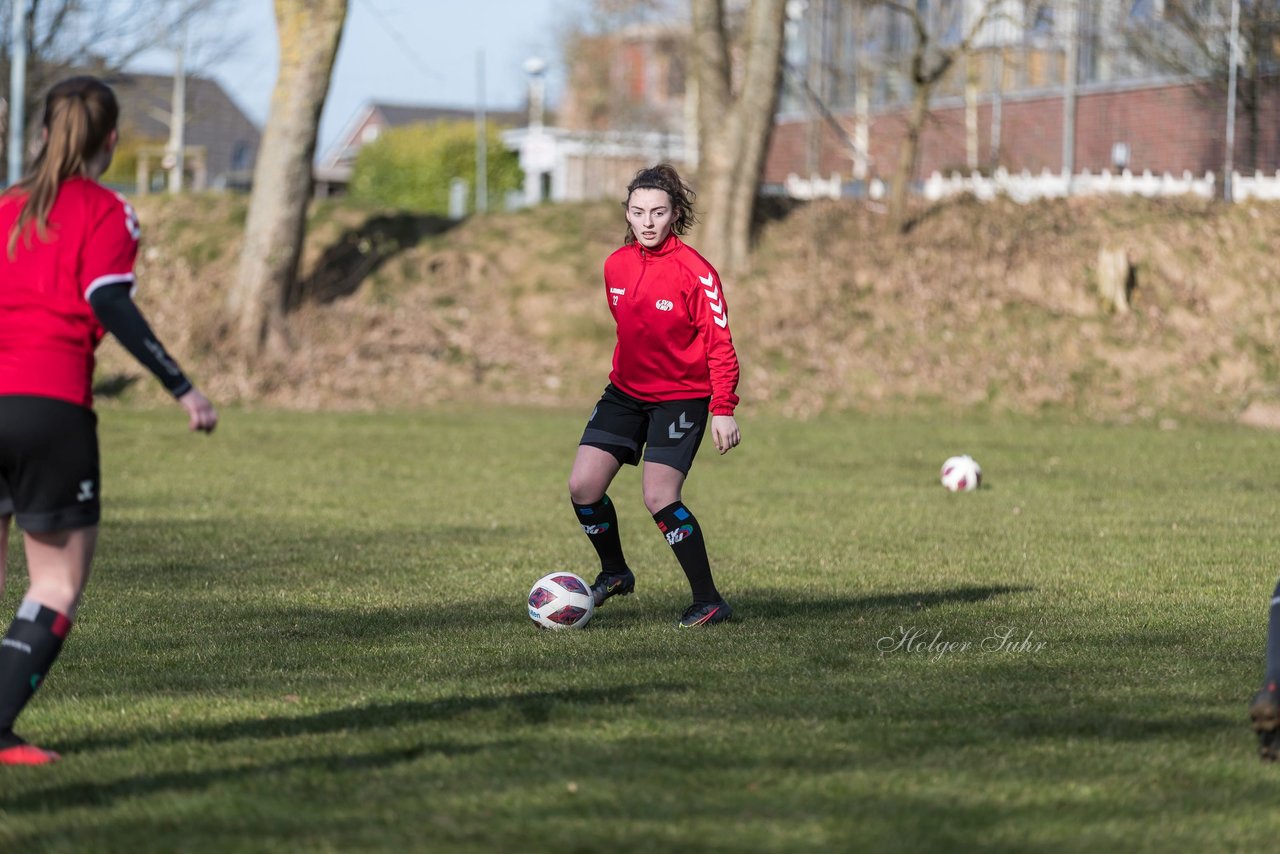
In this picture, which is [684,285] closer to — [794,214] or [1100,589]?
[1100,589]

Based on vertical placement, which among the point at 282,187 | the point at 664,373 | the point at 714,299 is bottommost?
the point at 664,373

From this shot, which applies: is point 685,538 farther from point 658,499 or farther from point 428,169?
point 428,169

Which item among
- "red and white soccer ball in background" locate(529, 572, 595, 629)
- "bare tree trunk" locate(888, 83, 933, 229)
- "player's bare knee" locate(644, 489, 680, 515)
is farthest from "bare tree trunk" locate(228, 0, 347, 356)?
"player's bare knee" locate(644, 489, 680, 515)

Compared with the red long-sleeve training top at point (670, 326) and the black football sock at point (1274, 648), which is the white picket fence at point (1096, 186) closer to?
the red long-sleeve training top at point (670, 326)

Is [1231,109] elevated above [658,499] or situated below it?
above

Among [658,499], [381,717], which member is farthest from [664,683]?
[658,499]

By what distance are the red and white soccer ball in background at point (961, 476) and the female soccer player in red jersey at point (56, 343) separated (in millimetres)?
10474

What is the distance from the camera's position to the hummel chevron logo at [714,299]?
7441mm

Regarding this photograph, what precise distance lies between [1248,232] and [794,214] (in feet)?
25.3

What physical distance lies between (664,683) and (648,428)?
6.07 feet

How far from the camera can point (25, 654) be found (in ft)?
15.8

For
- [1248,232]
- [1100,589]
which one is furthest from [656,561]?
[1248,232]

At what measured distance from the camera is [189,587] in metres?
9.14

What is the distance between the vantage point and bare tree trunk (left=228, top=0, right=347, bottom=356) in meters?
23.8
